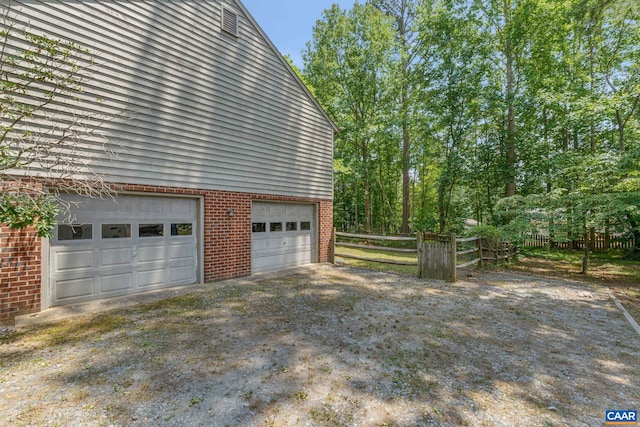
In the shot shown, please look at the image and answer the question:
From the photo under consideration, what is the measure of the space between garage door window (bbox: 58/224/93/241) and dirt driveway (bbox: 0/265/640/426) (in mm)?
1562

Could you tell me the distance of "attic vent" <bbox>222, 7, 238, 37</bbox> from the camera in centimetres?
726

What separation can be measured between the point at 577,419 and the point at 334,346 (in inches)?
97.3

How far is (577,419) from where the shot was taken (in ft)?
8.11

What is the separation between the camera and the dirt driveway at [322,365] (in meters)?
2.52

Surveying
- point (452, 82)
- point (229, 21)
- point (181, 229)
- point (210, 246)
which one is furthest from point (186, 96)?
point (452, 82)

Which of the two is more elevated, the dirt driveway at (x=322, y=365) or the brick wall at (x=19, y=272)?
the brick wall at (x=19, y=272)

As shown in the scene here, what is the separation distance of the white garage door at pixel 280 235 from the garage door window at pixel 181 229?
1.80 m

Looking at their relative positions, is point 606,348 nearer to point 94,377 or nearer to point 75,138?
point 94,377

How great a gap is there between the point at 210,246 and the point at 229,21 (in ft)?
19.2

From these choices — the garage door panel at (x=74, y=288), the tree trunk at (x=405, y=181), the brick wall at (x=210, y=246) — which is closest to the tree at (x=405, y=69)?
the tree trunk at (x=405, y=181)

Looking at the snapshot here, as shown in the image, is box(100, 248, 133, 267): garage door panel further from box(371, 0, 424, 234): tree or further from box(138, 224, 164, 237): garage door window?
box(371, 0, 424, 234): tree

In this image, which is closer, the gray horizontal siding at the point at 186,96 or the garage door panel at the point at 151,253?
the gray horizontal siding at the point at 186,96

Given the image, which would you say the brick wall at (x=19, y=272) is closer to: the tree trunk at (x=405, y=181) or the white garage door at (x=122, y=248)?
the white garage door at (x=122, y=248)

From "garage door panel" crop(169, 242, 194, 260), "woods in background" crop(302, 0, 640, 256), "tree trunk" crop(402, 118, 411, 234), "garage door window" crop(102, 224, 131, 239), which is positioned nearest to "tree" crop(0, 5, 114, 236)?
"garage door window" crop(102, 224, 131, 239)
